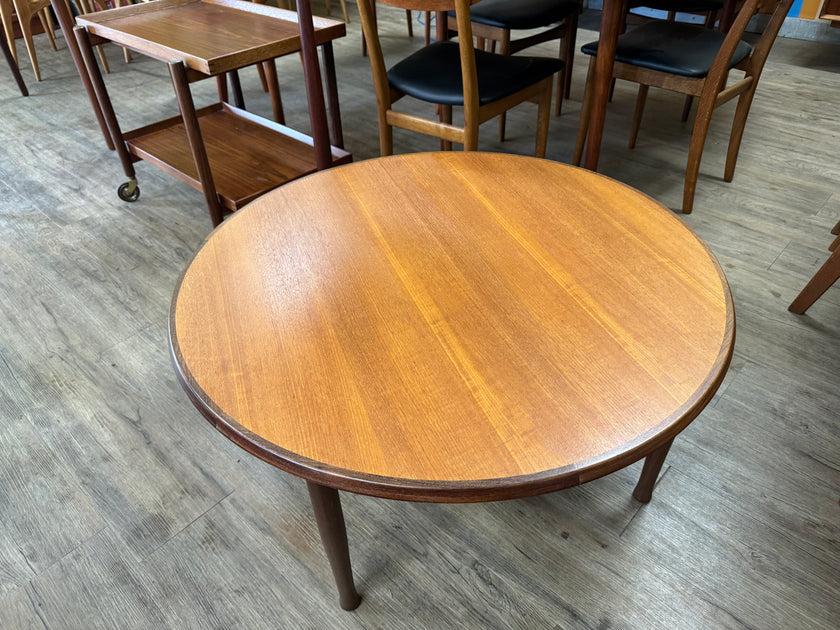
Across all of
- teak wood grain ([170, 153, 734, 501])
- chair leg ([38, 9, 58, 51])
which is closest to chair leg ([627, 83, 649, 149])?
teak wood grain ([170, 153, 734, 501])

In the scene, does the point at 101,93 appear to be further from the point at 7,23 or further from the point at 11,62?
the point at 7,23

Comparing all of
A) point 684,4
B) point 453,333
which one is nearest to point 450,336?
point 453,333

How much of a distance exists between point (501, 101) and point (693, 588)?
55.1 inches

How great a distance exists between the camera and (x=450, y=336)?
79cm

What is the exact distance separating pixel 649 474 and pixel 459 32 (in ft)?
3.92

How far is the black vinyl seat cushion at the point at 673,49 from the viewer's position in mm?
1758

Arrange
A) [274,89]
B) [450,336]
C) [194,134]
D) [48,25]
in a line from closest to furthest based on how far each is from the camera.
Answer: [450,336]
[194,134]
[274,89]
[48,25]

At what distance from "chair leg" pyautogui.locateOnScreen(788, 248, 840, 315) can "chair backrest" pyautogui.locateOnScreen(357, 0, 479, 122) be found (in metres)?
1.04

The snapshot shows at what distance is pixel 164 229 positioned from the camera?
6.51 feet

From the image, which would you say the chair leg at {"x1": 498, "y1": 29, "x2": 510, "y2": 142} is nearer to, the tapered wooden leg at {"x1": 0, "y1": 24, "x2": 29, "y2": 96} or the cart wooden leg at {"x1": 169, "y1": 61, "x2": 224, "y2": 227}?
the cart wooden leg at {"x1": 169, "y1": 61, "x2": 224, "y2": 227}

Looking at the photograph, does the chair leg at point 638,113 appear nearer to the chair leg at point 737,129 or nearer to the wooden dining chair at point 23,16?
Result: the chair leg at point 737,129

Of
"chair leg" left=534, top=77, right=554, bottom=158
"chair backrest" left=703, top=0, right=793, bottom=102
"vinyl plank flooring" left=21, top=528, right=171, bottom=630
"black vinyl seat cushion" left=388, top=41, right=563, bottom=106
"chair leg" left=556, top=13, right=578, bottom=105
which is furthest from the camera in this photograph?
"chair leg" left=556, top=13, right=578, bottom=105

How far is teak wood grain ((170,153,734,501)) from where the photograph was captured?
646mm

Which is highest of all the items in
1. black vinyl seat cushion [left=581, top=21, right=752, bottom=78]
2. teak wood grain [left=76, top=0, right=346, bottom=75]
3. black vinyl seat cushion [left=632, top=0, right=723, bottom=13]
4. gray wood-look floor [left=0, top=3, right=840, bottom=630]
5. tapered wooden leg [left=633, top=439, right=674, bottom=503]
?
teak wood grain [left=76, top=0, right=346, bottom=75]
